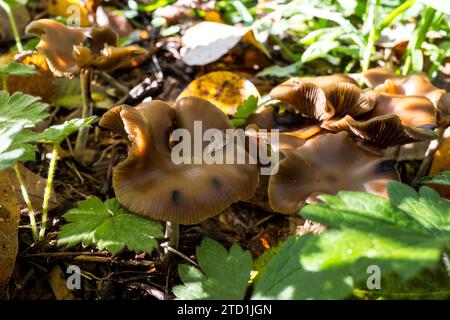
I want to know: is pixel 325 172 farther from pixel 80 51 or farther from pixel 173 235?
pixel 80 51

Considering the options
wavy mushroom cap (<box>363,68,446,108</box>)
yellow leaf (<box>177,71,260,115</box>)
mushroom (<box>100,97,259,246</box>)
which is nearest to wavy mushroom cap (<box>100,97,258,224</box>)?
mushroom (<box>100,97,259,246</box>)

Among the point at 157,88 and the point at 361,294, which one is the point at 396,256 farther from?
the point at 157,88

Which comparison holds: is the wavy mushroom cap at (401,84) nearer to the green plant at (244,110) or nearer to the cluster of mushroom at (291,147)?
the cluster of mushroom at (291,147)

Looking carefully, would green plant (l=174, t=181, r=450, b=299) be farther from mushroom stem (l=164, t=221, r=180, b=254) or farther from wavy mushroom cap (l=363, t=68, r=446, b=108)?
wavy mushroom cap (l=363, t=68, r=446, b=108)

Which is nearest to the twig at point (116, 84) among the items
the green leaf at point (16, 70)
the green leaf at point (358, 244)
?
the green leaf at point (16, 70)

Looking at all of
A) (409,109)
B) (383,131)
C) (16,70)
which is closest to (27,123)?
(16,70)
